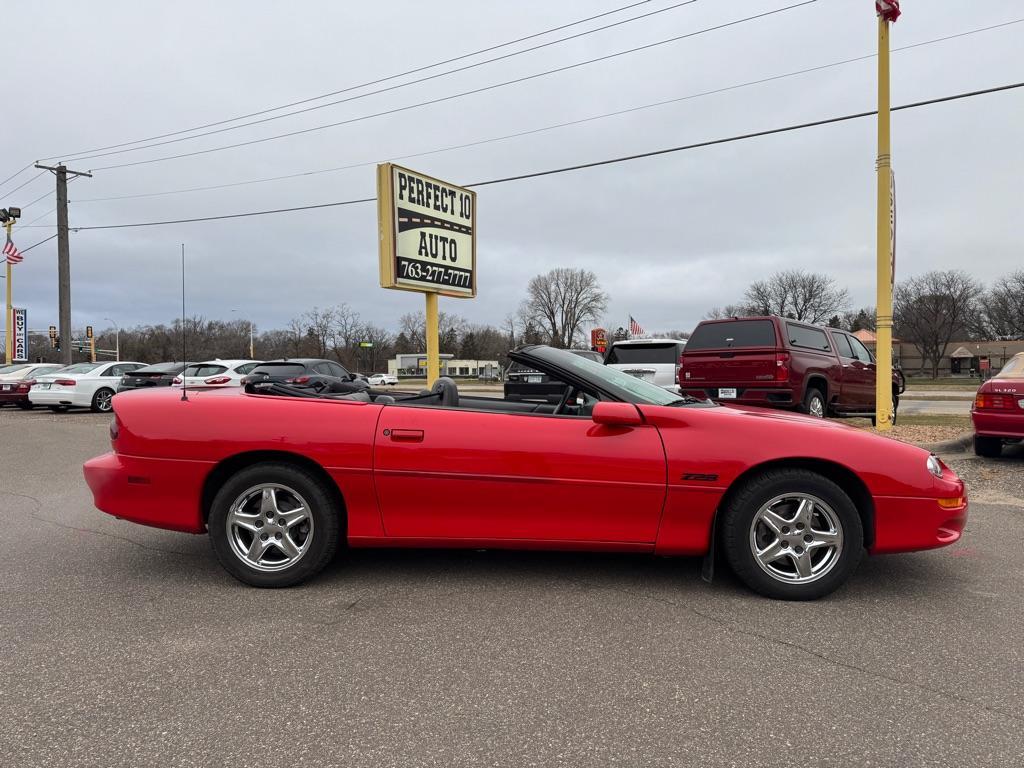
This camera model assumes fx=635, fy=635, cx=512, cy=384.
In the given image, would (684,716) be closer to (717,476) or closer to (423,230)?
(717,476)

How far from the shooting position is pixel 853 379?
10.9 m

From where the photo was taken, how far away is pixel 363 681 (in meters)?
2.46

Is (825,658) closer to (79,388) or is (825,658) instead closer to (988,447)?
(988,447)

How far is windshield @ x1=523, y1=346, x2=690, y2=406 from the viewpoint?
3.55m

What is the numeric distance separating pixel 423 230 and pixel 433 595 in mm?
9638

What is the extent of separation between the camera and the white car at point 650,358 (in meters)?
10.7

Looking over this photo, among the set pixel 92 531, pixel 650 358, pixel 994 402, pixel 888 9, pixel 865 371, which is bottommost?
pixel 92 531

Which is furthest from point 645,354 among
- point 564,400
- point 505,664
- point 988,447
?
point 505,664

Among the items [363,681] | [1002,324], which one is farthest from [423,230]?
[1002,324]

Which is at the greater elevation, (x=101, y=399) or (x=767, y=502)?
(x=767, y=502)

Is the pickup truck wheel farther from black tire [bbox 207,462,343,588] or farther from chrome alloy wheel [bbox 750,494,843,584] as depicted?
black tire [bbox 207,462,343,588]

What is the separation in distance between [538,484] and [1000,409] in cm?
650

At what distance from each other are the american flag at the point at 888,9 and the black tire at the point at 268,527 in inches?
457

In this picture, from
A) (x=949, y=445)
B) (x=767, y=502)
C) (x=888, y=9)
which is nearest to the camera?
(x=767, y=502)
